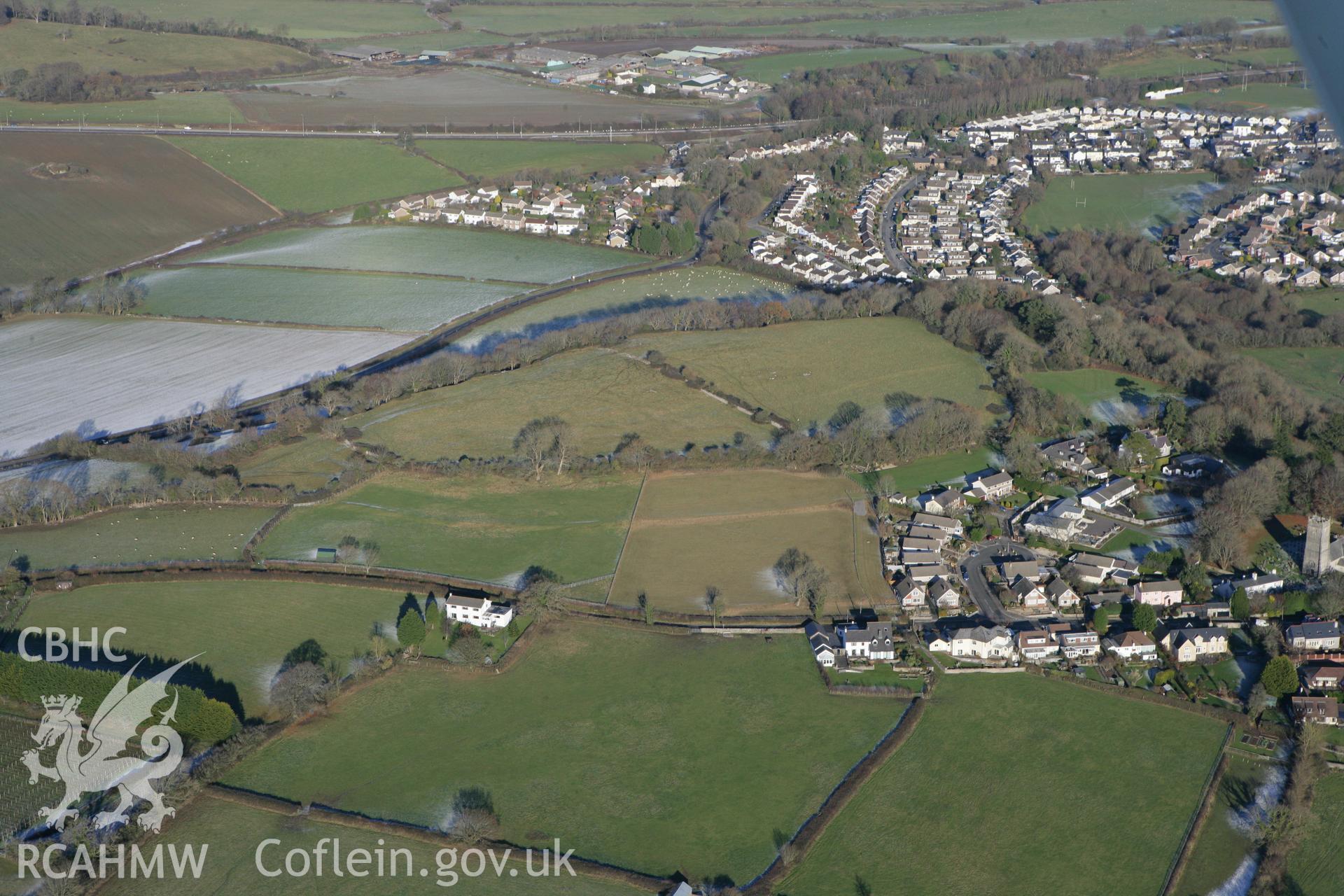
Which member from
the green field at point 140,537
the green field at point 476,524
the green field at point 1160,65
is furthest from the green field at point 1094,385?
the green field at point 1160,65

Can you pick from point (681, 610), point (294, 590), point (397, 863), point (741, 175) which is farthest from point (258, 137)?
point (397, 863)

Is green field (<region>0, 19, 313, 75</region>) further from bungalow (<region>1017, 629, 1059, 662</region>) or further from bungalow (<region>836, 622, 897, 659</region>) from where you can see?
bungalow (<region>1017, 629, 1059, 662</region>)

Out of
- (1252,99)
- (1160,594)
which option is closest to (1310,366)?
(1160,594)

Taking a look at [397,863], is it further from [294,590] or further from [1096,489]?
[1096,489]

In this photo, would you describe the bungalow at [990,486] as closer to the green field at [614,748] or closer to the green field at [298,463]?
the green field at [614,748]

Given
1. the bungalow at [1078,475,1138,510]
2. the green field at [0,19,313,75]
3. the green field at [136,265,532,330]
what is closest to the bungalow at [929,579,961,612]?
the bungalow at [1078,475,1138,510]
